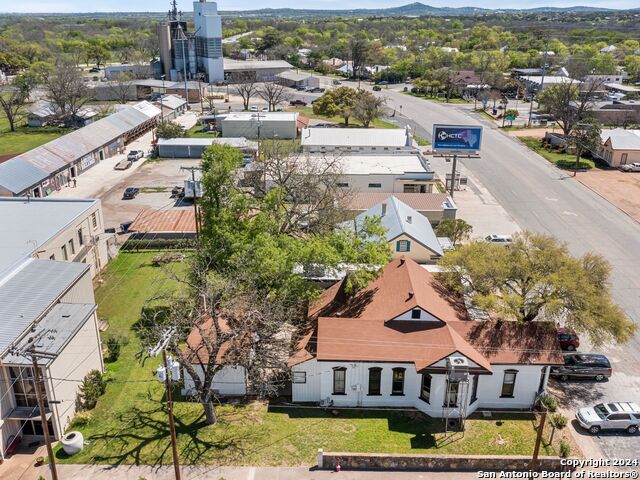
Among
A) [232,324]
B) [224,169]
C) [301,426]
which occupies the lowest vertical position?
[301,426]

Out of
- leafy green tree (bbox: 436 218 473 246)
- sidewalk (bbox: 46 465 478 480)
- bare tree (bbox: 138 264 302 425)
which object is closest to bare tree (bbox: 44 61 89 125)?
leafy green tree (bbox: 436 218 473 246)

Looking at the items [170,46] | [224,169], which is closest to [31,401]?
[224,169]

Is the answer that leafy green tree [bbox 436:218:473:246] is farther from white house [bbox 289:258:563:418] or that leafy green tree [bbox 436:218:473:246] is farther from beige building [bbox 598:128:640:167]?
beige building [bbox 598:128:640:167]

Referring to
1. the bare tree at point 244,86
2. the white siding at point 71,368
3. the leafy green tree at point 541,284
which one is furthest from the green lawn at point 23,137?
the leafy green tree at point 541,284

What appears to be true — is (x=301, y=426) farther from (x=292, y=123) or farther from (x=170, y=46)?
(x=170, y=46)

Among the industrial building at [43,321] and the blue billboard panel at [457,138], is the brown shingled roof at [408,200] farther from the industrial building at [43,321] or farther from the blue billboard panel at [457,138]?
the industrial building at [43,321]

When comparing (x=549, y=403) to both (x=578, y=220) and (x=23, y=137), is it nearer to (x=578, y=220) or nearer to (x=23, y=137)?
(x=578, y=220)
